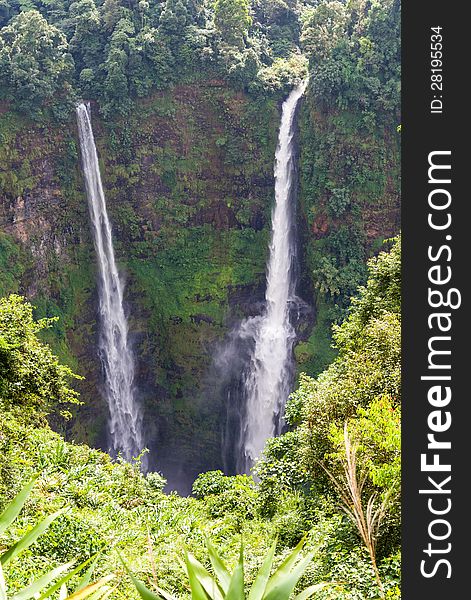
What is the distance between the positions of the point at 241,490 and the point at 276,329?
43.5ft

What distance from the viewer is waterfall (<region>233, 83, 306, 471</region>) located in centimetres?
2223

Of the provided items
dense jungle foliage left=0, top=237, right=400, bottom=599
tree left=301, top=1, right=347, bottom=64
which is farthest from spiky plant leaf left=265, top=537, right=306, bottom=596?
tree left=301, top=1, right=347, bottom=64

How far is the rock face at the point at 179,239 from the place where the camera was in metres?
21.6

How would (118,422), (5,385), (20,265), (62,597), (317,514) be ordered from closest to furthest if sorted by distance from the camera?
(62,597) < (317,514) < (5,385) < (20,265) < (118,422)

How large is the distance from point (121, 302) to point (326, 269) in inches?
336

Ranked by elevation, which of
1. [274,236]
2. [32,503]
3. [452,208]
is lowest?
[32,503]

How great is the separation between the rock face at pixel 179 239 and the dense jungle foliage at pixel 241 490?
37.9 feet

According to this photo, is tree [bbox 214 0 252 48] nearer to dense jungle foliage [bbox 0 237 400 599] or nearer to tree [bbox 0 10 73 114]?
tree [bbox 0 10 73 114]

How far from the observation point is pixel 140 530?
7.04 meters

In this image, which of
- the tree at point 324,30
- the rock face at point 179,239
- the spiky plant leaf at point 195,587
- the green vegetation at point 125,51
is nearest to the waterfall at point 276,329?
the rock face at point 179,239

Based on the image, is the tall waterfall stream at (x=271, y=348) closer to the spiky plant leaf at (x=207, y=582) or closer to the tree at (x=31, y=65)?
the tree at (x=31, y=65)

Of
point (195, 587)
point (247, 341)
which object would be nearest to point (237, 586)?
point (195, 587)

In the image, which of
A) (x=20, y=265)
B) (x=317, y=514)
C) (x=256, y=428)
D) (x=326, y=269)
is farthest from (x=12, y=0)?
(x=317, y=514)

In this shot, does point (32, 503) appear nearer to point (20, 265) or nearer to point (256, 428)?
point (20, 265)
